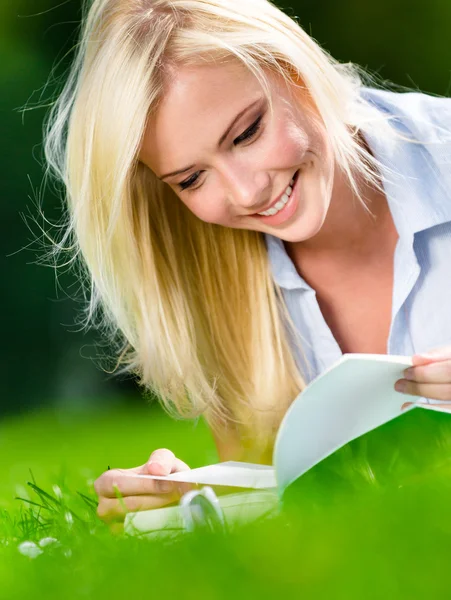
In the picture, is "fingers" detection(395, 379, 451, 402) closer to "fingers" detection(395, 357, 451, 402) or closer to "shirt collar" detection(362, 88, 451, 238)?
"fingers" detection(395, 357, 451, 402)

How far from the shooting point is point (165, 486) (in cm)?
150

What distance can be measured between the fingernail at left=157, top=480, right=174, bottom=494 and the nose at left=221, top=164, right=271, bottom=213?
60 cm

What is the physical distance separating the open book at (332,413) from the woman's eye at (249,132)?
63 cm

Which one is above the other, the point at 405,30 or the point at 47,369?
the point at 405,30

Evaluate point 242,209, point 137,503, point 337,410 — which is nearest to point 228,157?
point 242,209

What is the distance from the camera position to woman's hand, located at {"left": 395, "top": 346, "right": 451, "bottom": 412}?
4.22 ft

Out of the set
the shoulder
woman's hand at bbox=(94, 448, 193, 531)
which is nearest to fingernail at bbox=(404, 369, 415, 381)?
woman's hand at bbox=(94, 448, 193, 531)

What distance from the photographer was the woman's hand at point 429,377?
129 cm

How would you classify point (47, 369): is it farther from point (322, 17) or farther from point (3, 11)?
point (322, 17)

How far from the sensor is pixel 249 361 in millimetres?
2242

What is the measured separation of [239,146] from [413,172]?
0.58 meters

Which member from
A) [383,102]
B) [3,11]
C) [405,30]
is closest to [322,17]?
[405,30]

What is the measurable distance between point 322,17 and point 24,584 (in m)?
5.12

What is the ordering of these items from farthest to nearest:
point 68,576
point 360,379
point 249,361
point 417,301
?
point 249,361, point 417,301, point 360,379, point 68,576
